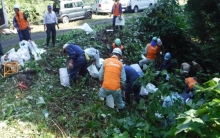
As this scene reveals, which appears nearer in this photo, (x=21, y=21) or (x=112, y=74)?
(x=112, y=74)

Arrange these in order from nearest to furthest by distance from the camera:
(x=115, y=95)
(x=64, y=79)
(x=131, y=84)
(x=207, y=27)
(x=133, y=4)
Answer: (x=115, y=95) → (x=131, y=84) → (x=64, y=79) → (x=207, y=27) → (x=133, y=4)

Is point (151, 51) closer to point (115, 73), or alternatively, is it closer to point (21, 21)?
point (115, 73)

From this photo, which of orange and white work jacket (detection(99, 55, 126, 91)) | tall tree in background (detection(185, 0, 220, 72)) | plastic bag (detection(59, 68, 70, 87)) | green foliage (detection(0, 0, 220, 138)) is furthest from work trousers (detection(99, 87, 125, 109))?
tall tree in background (detection(185, 0, 220, 72))

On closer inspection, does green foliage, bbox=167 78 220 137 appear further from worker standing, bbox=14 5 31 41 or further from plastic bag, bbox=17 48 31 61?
worker standing, bbox=14 5 31 41

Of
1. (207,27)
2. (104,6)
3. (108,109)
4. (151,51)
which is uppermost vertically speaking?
(104,6)

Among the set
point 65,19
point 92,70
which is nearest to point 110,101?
point 92,70

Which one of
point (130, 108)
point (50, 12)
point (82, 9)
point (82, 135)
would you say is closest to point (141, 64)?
point (130, 108)

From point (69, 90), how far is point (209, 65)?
5.40m

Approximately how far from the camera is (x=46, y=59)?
888cm

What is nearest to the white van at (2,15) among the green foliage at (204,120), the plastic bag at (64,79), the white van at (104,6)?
the plastic bag at (64,79)

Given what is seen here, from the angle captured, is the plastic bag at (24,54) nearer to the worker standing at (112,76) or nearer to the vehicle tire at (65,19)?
the worker standing at (112,76)

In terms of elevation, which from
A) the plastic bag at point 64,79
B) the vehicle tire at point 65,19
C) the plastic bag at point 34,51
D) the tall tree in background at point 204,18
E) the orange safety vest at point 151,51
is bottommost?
the plastic bag at point 64,79

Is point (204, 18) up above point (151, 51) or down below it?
above

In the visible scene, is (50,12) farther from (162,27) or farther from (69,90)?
(162,27)
